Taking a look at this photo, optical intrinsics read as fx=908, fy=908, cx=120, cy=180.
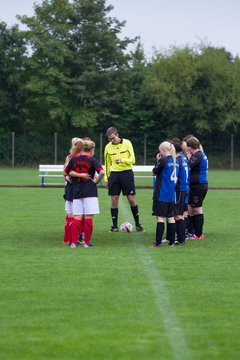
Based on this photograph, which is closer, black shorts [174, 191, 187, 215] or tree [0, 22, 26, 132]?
black shorts [174, 191, 187, 215]

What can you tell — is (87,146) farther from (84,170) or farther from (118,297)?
(118,297)

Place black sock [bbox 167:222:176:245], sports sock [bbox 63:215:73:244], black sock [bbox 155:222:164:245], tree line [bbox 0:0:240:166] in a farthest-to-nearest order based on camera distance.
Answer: tree line [bbox 0:0:240:166]
sports sock [bbox 63:215:73:244]
black sock [bbox 167:222:176:245]
black sock [bbox 155:222:164:245]

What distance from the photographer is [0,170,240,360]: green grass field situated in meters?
7.16

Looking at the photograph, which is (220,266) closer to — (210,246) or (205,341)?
(210,246)

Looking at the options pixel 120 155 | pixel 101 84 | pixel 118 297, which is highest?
pixel 101 84

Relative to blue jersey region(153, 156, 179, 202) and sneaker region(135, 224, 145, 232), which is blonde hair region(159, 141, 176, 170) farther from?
sneaker region(135, 224, 145, 232)

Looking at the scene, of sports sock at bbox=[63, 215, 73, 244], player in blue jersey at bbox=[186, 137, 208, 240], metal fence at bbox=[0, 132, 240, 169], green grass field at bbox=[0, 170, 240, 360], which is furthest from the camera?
metal fence at bbox=[0, 132, 240, 169]

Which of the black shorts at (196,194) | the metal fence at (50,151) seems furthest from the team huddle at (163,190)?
the metal fence at (50,151)

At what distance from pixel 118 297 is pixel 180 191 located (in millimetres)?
5343

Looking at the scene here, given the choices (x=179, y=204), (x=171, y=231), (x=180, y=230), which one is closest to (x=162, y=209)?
(x=171, y=231)

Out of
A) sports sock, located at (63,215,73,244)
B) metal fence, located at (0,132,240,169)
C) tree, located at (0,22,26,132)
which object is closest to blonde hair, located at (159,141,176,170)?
sports sock, located at (63,215,73,244)

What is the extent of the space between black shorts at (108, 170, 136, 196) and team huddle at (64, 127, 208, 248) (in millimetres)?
1605

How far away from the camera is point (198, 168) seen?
15312 mm

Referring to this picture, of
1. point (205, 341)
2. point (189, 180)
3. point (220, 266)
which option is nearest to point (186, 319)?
point (205, 341)
